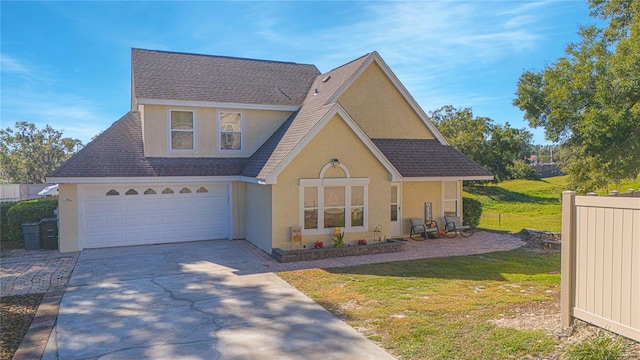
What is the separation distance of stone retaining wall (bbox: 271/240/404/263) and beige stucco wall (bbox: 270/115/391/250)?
59 centimetres

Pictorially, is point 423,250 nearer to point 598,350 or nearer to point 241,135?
point 241,135

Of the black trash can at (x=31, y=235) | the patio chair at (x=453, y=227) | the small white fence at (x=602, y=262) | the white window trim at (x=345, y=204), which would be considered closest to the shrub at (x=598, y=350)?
the small white fence at (x=602, y=262)

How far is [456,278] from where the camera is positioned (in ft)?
34.5

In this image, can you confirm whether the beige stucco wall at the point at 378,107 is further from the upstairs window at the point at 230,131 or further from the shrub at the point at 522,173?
the shrub at the point at 522,173

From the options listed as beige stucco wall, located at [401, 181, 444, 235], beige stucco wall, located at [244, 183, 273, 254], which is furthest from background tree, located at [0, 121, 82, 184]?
beige stucco wall, located at [401, 181, 444, 235]

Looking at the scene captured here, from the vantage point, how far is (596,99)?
1619cm

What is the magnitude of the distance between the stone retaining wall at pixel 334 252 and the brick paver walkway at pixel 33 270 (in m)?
5.66

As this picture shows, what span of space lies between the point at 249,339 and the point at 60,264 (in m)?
8.59

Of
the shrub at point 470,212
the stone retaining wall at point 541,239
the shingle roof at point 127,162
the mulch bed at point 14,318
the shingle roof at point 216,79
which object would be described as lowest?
the mulch bed at point 14,318

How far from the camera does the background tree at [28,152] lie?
42.5 metres

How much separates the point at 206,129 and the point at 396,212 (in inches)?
325

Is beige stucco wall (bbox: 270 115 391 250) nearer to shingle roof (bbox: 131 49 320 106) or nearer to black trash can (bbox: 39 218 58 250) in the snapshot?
shingle roof (bbox: 131 49 320 106)

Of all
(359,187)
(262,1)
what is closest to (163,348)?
(359,187)

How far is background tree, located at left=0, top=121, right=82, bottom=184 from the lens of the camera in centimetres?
4247
